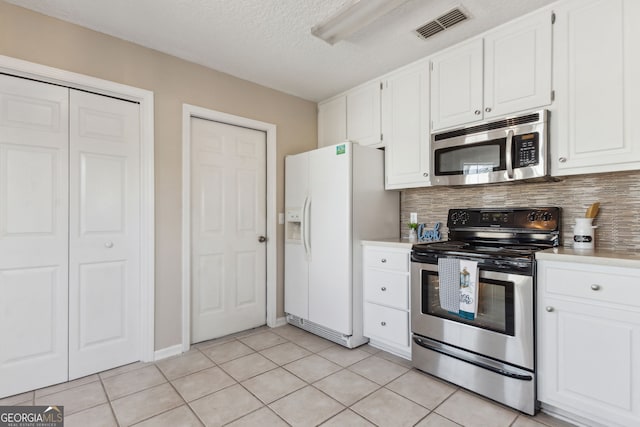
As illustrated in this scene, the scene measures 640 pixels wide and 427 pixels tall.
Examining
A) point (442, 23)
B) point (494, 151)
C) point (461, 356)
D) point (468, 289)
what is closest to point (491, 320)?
point (468, 289)

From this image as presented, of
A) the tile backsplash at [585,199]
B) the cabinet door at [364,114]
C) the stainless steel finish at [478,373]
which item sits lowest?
the stainless steel finish at [478,373]

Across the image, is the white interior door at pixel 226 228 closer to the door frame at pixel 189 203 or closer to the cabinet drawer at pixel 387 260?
the door frame at pixel 189 203

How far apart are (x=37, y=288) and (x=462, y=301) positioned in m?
2.80

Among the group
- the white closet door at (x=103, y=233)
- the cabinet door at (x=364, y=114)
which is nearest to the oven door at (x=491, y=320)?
the cabinet door at (x=364, y=114)

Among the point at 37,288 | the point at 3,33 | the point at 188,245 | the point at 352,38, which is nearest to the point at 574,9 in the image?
the point at 352,38

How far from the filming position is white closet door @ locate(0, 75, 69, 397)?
2.07 meters

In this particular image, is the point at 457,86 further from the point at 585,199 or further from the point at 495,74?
the point at 585,199

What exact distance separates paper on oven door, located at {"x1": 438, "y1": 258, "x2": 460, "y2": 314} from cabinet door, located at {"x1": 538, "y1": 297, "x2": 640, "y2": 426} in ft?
1.49

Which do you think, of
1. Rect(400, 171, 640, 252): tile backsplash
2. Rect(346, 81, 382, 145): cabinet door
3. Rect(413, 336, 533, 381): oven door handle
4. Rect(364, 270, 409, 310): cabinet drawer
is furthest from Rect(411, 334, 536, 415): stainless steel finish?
Rect(346, 81, 382, 145): cabinet door

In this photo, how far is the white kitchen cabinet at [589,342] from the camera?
62.4 inches

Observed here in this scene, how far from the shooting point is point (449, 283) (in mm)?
2154

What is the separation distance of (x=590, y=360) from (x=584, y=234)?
0.78 metres

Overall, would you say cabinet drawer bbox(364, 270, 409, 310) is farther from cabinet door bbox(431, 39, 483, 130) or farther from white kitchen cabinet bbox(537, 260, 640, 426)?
cabinet door bbox(431, 39, 483, 130)

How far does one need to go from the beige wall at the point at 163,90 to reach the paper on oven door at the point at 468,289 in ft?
6.29
